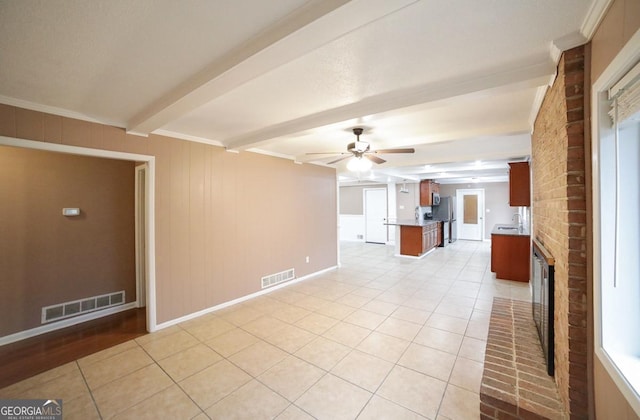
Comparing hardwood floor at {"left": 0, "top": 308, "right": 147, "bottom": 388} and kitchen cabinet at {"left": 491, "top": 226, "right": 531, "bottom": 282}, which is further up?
kitchen cabinet at {"left": 491, "top": 226, "right": 531, "bottom": 282}

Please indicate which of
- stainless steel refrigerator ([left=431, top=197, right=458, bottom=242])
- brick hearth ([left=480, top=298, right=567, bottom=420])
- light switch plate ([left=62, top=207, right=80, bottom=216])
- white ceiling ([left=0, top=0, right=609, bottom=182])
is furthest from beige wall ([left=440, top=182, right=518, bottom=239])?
light switch plate ([left=62, top=207, right=80, bottom=216])

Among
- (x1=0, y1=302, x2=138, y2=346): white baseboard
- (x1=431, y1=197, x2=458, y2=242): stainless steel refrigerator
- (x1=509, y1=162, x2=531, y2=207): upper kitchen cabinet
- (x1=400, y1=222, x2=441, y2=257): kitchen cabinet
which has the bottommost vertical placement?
(x1=0, y1=302, x2=138, y2=346): white baseboard

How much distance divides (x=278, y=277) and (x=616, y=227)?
4132 millimetres

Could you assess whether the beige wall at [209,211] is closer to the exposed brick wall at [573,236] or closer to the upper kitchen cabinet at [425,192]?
the exposed brick wall at [573,236]

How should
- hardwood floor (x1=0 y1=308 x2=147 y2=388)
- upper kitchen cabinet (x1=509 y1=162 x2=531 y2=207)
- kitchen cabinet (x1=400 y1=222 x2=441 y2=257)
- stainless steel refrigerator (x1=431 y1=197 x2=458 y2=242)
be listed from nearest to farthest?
1. hardwood floor (x1=0 y1=308 x2=147 y2=388)
2. upper kitchen cabinet (x1=509 y1=162 x2=531 y2=207)
3. kitchen cabinet (x1=400 y1=222 x2=441 y2=257)
4. stainless steel refrigerator (x1=431 y1=197 x2=458 y2=242)

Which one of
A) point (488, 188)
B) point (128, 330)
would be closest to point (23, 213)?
point (128, 330)

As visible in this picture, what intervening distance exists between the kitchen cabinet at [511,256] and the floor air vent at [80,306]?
672 cm

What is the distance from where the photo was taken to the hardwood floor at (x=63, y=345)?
2236 millimetres

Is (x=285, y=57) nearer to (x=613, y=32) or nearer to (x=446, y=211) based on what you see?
(x=613, y=32)

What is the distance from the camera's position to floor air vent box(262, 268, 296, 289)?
4226mm

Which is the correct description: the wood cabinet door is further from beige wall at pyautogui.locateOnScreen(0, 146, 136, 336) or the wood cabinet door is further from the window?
beige wall at pyautogui.locateOnScreen(0, 146, 136, 336)

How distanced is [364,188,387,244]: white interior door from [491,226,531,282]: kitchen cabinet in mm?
4354

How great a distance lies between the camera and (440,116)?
2600 mm

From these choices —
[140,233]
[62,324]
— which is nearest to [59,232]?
[140,233]
